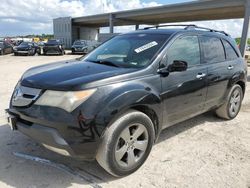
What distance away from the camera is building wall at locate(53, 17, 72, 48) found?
52769 mm

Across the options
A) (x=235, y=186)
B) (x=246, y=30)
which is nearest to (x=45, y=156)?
(x=235, y=186)

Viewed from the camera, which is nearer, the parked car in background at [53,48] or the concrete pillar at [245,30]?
the concrete pillar at [245,30]

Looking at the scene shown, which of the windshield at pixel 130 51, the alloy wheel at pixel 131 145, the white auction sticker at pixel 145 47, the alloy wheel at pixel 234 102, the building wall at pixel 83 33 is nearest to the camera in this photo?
the alloy wheel at pixel 131 145

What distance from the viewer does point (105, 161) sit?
9.82ft

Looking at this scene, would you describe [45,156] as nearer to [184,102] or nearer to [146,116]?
[146,116]

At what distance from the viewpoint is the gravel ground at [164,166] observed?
3.11 m

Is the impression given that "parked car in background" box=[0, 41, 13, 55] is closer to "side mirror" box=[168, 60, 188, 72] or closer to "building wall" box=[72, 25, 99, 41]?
"building wall" box=[72, 25, 99, 41]

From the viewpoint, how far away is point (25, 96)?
3.16 m

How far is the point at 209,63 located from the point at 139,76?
1.74 m

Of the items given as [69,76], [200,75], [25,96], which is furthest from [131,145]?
[200,75]

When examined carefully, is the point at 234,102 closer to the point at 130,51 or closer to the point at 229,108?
the point at 229,108

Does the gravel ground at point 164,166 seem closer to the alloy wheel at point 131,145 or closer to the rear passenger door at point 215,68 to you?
the alloy wheel at point 131,145

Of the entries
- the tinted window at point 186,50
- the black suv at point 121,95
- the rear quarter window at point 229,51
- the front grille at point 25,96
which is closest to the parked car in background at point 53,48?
the black suv at point 121,95

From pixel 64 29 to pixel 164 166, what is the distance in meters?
54.1
